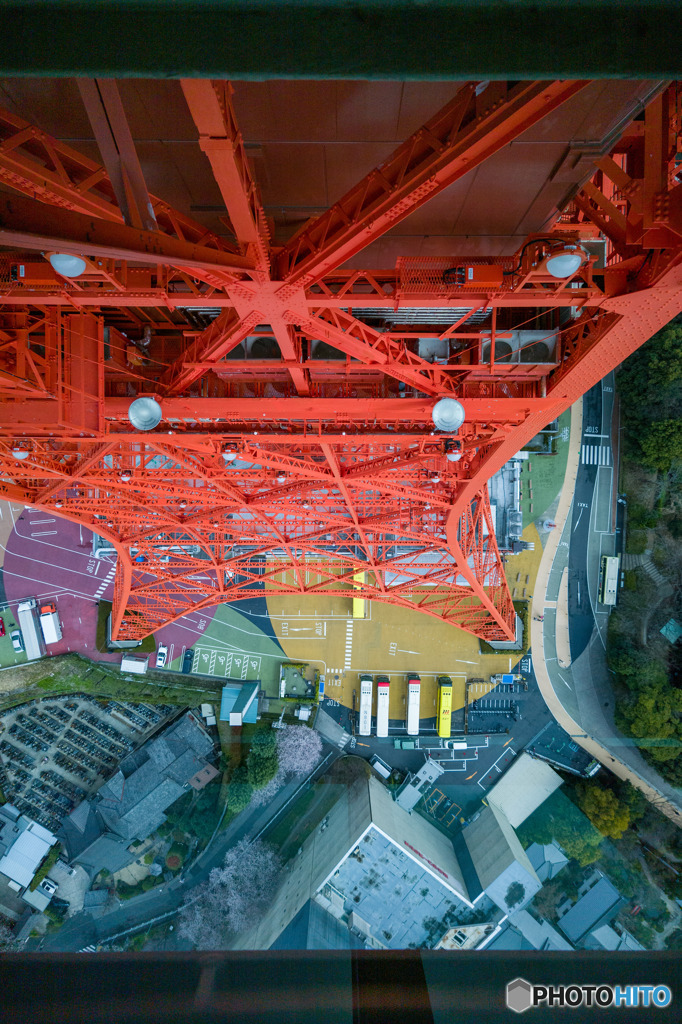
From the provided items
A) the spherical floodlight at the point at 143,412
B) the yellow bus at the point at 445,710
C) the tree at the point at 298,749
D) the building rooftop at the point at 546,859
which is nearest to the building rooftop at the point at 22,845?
the tree at the point at 298,749

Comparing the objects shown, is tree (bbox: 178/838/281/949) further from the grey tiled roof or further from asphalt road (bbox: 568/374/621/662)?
asphalt road (bbox: 568/374/621/662)

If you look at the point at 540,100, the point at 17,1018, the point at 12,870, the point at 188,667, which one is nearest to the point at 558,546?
the point at 188,667

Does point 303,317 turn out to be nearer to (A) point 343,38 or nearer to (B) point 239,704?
(A) point 343,38

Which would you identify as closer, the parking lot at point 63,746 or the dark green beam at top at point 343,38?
the dark green beam at top at point 343,38

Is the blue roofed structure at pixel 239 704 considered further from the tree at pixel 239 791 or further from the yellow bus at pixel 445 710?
the yellow bus at pixel 445 710

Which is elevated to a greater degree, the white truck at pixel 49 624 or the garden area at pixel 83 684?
the white truck at pixel 49 624

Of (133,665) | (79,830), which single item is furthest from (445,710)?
(79,830)

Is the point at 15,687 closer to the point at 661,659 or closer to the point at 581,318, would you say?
the point at 581,318
